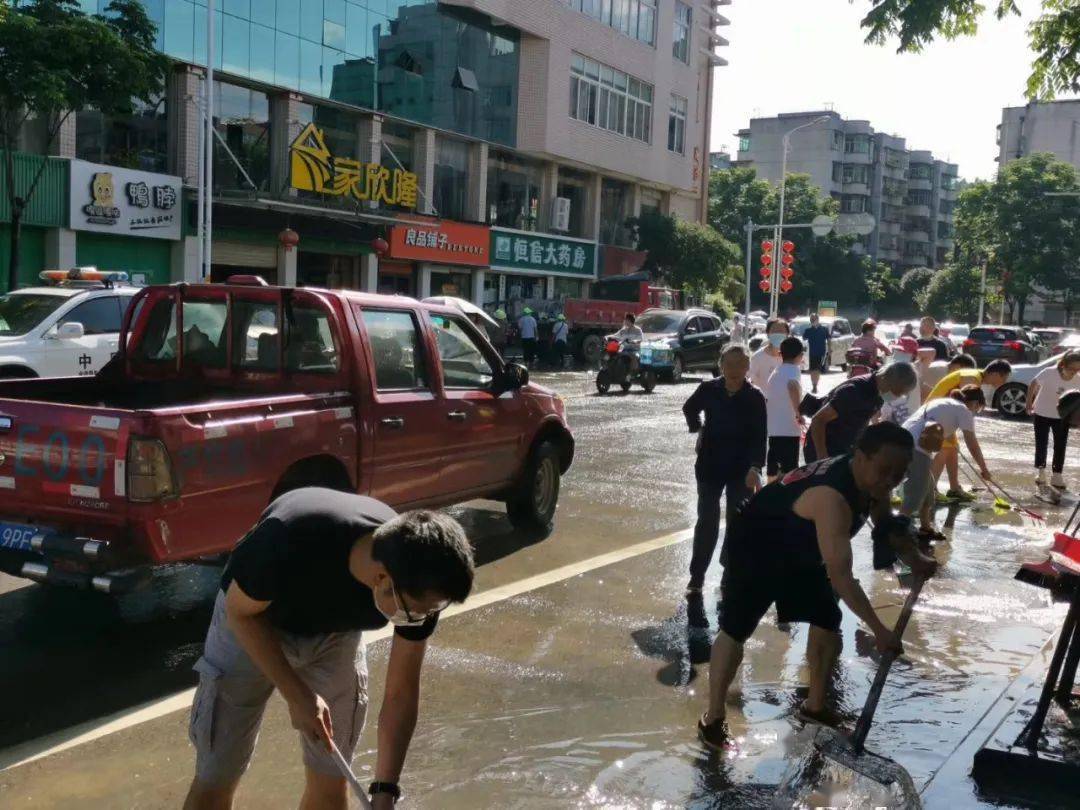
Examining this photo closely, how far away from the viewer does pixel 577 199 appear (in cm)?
4209

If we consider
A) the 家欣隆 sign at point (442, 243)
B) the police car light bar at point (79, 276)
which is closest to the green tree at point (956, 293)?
the 家欣隆 sign at point (442, 243)

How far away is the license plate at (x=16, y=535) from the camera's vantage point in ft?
17.7

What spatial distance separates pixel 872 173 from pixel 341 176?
79.4m

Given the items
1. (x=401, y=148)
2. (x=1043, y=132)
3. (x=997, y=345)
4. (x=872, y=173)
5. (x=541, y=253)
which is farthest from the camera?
(x=872, y=173)

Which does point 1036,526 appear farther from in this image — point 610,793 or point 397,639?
point 397,639

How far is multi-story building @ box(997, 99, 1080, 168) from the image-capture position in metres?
77.6

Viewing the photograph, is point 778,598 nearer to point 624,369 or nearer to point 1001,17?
point 1001,17

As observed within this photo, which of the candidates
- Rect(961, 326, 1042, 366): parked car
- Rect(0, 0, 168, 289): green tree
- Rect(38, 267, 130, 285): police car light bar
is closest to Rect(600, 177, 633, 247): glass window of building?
Rect(961, 326, 1042, 366): parked car

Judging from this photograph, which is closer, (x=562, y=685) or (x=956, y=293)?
(x=562, y=685)

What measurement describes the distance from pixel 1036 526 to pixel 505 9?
2896 cm

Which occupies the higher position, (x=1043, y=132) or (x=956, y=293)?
(x=1043, y=132)

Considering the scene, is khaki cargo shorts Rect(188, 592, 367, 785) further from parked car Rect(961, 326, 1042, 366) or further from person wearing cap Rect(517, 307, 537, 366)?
parked car Rect(961, 326, 1042, 366)

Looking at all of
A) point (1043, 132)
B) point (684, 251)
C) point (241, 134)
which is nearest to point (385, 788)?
point (241, 134)

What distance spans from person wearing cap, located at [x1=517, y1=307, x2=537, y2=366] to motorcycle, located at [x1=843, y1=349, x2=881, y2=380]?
10360 millimetres
